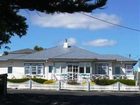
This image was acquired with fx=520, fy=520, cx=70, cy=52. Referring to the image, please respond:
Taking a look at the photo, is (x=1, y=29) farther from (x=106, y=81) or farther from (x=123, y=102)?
(x=106, y=81)

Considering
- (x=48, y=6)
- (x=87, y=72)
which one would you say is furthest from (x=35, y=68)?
(x=48, y=6)

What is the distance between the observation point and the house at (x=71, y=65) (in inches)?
2534

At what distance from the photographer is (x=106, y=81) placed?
2235 inches

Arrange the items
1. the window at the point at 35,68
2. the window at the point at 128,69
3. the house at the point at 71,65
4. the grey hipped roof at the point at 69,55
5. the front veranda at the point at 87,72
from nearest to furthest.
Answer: the front veranda at the point at 87,72
the house at the point at 71,65
the grey hipped roof at the point at 69,55
the window at the point at 128,69
the window at the point at 35,68

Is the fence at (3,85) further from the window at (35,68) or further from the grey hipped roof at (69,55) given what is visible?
the window at (35,68)

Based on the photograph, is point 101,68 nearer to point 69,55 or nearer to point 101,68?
point 101,68

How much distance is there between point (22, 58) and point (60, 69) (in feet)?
19.5

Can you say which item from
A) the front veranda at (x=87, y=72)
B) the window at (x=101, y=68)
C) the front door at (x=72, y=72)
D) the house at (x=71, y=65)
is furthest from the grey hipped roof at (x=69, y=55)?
the front door at (x=72, y=72)

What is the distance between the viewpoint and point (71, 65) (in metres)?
65.2

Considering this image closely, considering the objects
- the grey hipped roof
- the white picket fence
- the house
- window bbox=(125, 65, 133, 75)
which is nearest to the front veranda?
the house

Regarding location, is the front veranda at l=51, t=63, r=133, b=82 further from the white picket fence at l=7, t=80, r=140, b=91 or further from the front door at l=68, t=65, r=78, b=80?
the white picket fence at l=7, t=80, r=140, b=91

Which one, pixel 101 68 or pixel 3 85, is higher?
pixel 101 68

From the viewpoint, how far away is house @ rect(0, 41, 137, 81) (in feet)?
211

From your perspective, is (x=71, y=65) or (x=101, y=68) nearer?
(x=71, y=65)
